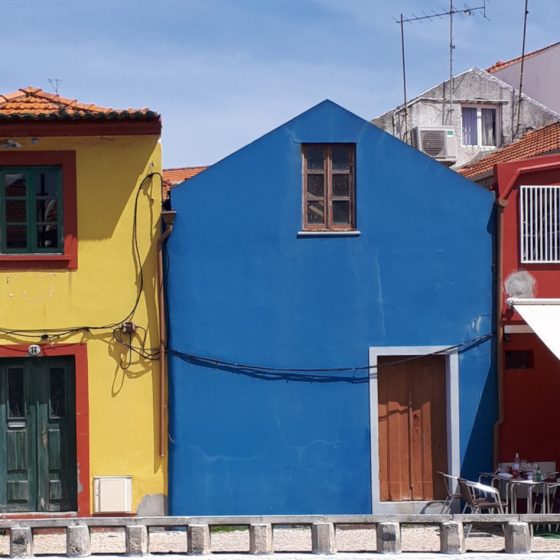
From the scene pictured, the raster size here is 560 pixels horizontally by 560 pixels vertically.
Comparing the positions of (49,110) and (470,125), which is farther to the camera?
(470,125)

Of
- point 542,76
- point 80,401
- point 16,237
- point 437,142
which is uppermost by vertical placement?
point 542,76

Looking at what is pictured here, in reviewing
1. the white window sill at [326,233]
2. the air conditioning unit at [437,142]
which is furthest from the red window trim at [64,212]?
the air conditioning unit at [437,142]

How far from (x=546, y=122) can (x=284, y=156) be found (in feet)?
49.9

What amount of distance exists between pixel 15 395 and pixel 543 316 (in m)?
7.51

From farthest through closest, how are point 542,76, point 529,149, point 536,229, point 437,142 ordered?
1. point 542,76
2. point 437,142
3. point 529,149
4. point 536,229

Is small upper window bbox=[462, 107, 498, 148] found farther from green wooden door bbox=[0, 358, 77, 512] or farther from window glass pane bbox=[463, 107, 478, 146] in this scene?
green wooden door bbox=[0, 358, 77, 512]

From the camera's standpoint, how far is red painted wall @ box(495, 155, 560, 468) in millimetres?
16641

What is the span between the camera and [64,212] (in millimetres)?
16391

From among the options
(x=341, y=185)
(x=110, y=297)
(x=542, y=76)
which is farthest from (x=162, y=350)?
(x=542, y=76)

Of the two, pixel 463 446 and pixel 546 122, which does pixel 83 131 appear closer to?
pixel 463 446

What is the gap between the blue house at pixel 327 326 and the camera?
16.3 m

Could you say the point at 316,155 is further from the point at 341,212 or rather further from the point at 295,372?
the point at 295,372

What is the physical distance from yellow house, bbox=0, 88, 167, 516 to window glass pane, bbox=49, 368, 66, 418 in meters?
0.01

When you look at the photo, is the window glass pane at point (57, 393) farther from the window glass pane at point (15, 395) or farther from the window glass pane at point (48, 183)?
the window glass pane at point (48, 183)
